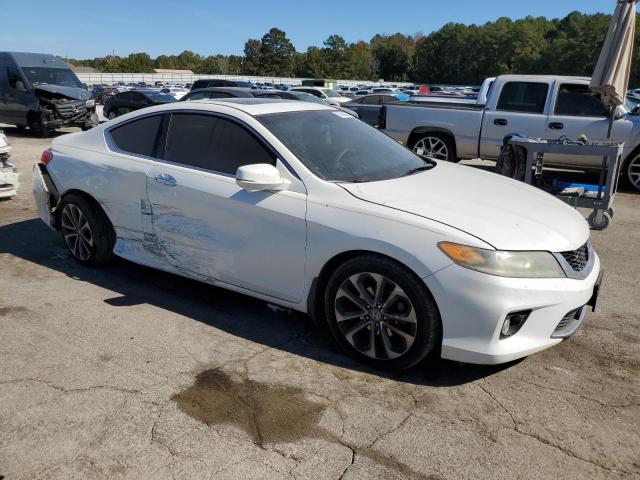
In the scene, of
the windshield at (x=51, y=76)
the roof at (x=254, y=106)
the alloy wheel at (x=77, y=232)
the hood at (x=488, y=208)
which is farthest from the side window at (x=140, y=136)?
the windshield at (x=51, y=76)

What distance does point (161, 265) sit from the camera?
4340mm

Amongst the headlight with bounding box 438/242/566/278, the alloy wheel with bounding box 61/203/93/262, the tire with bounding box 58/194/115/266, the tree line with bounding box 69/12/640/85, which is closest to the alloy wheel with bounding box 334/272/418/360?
the headlight with bounding box 438/242/566/278

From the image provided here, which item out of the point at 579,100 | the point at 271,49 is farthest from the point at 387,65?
the point at 579,100

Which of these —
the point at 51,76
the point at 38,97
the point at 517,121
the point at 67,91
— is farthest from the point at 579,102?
the point at 51,76

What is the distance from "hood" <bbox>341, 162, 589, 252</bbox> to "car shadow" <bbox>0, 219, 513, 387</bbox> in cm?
85

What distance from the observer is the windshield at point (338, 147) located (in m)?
3.72

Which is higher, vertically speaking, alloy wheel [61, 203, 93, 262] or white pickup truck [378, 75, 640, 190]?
white pickup truck [378, 75, 640, 190]

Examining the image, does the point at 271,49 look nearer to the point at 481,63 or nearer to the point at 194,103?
the point at 481,63

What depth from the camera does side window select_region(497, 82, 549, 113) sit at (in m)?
9.26

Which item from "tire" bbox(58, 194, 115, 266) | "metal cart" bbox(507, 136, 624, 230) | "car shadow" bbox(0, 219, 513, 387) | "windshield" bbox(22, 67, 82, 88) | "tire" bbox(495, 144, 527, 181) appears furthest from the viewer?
"windshield" bbox(22, 67, 82, 88)

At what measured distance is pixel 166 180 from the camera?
413 centimetres

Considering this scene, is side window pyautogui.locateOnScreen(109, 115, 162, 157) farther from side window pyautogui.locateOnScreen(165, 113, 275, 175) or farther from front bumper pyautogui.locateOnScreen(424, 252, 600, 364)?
front bumper pyautogui.locateOnScreen(424, 252, 600, 364)

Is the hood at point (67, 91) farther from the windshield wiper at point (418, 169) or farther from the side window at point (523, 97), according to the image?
the windshield wiper at point (418, 169)

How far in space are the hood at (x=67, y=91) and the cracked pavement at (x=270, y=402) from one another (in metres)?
13.7
